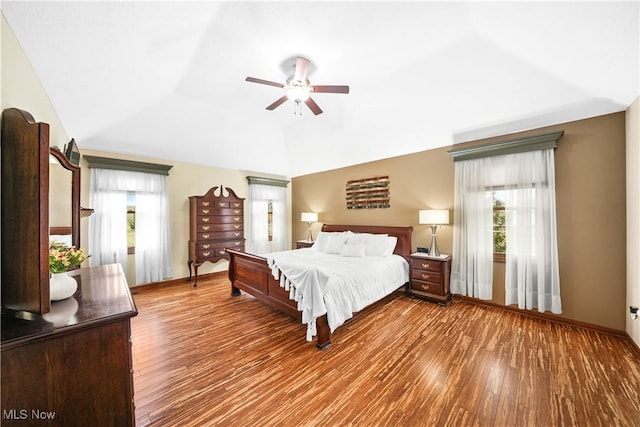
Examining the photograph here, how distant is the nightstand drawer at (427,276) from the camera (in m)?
3.62

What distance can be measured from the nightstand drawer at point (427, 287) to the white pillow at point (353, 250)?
0.96 m

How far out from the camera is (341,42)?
2.46m

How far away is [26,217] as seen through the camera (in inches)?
44.6

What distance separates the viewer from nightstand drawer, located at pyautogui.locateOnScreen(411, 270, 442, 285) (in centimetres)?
362

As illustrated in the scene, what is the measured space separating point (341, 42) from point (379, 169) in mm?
2708

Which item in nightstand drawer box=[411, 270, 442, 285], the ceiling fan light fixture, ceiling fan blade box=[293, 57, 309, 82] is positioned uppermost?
ceiling fan blade box=[293, 57, 309, 82]

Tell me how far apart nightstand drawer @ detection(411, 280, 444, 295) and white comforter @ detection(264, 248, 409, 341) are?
45cm

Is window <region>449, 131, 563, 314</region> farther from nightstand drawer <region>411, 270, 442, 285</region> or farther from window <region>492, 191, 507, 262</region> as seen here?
nightstand drawer <region>411, 270, 442, 285</region>

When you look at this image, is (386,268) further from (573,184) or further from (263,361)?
(573,184)

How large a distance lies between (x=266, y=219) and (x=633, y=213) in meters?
5.88

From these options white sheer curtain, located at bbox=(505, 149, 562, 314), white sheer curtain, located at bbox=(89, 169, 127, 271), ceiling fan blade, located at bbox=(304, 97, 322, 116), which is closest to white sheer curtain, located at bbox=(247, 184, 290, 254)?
white sheer curtain, located at bbox=(89, 169, 127, 271)

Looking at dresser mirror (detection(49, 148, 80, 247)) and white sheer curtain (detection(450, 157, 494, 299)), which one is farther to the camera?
white sheer curtain (detection(450, 157, 494, 299))

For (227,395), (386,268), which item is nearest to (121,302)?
(227,395)

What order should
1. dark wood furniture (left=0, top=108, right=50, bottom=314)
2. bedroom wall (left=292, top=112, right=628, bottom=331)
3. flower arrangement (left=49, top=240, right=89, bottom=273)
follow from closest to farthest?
dark wood furniture (left=0, top=108, right=50, bottom=314) < flower arrangement (left=49, top=240, right=89, bottom=273) < bedroom wall (left=292, top=112, right=628, bottom=331)
